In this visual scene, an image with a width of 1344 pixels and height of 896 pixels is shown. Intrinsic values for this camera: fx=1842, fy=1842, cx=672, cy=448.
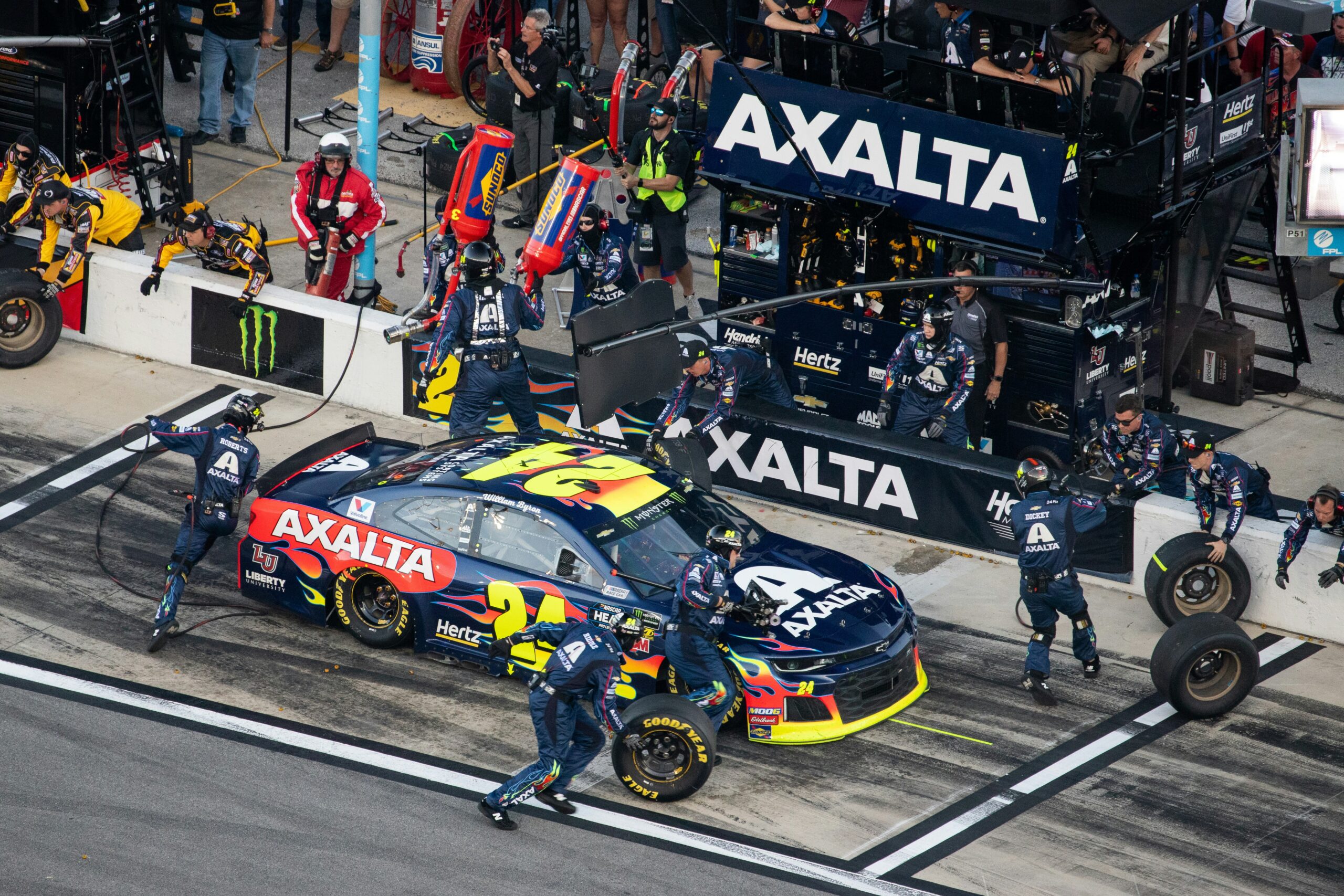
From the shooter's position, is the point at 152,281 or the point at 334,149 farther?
the point at 152,281

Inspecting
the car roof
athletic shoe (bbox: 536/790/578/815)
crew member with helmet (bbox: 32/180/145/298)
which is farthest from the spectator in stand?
crew member with helmet (bbox: 32/180/145/298)

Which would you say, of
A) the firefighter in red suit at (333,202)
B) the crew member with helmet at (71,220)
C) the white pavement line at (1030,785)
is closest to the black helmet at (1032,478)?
the white pavement line at (1030,785)

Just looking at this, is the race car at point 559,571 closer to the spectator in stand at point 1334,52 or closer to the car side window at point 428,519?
the car side window at point 428,519

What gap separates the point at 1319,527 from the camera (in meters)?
13.3

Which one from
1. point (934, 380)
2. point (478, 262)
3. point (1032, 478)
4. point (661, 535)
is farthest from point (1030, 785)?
point (478, 262)

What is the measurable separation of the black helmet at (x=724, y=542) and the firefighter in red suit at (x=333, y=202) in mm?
6589

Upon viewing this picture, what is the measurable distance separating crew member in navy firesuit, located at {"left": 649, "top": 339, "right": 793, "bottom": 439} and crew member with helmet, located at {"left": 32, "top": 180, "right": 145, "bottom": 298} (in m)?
5.88

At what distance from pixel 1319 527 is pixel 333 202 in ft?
29.8

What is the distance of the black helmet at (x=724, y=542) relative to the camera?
1177 cm

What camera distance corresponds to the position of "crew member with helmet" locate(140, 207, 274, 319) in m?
16.8

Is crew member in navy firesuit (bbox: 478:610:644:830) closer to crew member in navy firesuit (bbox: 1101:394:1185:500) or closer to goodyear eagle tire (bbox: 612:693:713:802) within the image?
goodyear eagle tire (bbox: 612:693:713:802)

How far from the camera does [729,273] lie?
1686 centimetres

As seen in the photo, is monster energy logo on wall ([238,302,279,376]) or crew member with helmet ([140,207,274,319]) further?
monster energy logo on wall ([238,302,279,376])

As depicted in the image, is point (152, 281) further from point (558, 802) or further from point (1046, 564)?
point (1046, 564)
